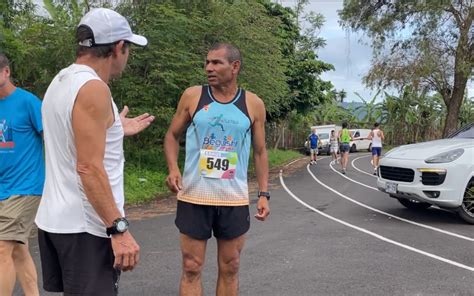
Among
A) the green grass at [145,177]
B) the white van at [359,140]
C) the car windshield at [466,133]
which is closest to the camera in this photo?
the car windshield at [466,133]

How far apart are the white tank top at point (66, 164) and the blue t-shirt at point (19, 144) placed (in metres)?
1.46

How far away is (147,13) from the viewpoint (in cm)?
1320

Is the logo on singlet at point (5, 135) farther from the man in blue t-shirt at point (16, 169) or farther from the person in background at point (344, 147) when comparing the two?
the person in background at point (344, 147)

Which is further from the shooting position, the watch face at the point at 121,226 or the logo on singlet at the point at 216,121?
the logo on singlet at the point at 216,121

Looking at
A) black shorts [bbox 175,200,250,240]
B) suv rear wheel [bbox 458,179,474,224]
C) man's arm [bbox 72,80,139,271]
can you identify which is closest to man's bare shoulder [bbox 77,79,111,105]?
man's arm [bbox 72,80,139,271]

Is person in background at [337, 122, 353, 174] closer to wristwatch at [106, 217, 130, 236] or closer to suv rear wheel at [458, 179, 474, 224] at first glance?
suv rear wheel at [458, 179, 474, 224]

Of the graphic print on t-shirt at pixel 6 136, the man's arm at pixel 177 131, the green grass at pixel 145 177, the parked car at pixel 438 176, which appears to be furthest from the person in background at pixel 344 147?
the graphic print on t-shirt at pixel 6 136

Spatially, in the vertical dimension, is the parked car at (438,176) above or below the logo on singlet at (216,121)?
below

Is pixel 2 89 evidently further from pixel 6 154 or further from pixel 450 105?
pixel 450 105

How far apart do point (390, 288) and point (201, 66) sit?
980 cm

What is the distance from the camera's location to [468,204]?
24.9 feet

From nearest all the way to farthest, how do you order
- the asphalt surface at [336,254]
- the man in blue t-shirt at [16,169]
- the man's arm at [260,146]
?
the man in blue t-shirt at [16,169]
the man's arm at [260,146]
the asphalt surface at [336,254]

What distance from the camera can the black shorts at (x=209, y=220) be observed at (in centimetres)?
345

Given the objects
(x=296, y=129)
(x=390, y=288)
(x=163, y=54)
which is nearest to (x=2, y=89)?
(x=390, y=288)
